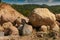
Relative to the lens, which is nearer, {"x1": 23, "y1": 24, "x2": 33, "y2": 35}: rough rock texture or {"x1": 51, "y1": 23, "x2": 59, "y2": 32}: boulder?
{"x1": 23, "y1": 24, "x2": 33, "y2": 35}: rough rock texture

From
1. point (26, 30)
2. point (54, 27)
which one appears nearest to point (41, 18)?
point (54, 27)

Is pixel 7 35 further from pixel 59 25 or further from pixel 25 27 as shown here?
pixel 59 25

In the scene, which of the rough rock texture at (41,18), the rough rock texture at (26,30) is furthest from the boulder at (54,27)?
the rough rock texture at (26,30)

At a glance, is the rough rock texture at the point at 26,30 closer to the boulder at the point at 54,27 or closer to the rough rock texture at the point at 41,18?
the rough rock texture at the point at 41,18

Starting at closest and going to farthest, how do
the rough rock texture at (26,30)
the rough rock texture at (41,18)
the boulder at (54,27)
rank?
the rough rock texture at (26,30) < the rough rock texture at (41,18) < the boulder at (54,27)

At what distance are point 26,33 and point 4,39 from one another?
3.92 feet

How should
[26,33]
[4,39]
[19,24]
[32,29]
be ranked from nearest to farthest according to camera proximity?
[4,39], [26,33], [32,29], [19,24]

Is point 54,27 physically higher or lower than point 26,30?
lower

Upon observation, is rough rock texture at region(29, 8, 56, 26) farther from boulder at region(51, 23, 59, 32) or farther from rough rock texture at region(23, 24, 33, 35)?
rough rock texture at region(23, 24, 33, 35)

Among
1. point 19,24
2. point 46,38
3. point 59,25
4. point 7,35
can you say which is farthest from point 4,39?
point 59,25

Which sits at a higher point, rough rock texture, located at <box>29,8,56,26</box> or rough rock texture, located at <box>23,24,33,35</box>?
rough rock texture, located at <box>29,8,56,26</box>

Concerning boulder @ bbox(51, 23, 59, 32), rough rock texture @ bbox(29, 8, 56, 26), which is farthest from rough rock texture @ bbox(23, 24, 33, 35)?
boulder @ bbox(51, 23, 59, 32)

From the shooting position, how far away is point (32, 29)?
452 inches

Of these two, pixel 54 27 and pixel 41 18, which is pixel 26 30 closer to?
pixel 41 18
